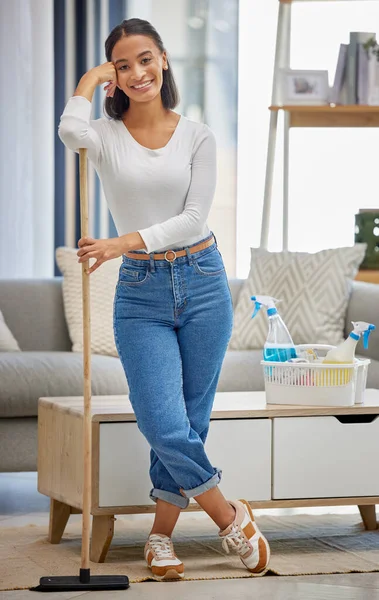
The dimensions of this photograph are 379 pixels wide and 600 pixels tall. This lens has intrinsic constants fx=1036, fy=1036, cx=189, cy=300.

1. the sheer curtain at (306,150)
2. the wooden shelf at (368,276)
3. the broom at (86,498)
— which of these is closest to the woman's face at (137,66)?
the broom at (86,498)

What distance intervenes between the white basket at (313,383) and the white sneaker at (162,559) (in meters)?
0.52

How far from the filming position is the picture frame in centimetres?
489

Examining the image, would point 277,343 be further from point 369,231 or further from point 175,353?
point 369,231

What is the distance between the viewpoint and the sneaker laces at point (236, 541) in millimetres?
2500

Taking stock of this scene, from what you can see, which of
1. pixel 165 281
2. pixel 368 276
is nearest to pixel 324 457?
pixel 165 281

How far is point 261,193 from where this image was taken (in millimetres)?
5430

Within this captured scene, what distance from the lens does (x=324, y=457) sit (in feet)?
9.08

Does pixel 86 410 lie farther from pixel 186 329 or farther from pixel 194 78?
pixel 194 78

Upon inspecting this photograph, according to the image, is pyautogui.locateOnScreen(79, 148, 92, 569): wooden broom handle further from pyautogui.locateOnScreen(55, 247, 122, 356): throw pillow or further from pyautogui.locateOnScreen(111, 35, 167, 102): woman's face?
pyautogui.locateOnScreen(55, 247, 122, 356): throw pillow

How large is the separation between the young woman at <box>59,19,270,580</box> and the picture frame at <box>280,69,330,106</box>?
95.6 inches

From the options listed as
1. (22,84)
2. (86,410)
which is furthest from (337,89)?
(86,410)

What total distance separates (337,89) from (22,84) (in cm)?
153

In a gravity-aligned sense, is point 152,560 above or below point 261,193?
below

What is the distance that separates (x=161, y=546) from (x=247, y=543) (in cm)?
21
